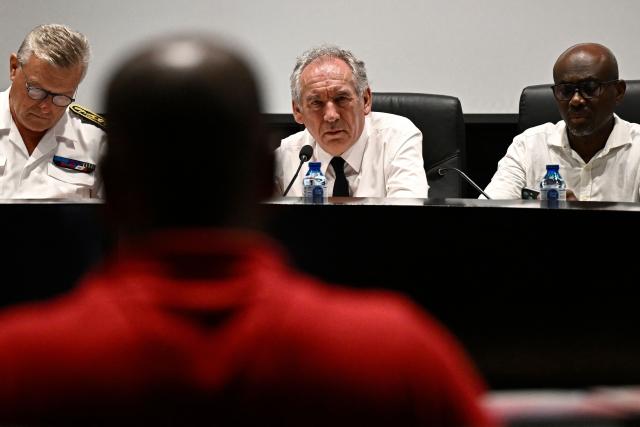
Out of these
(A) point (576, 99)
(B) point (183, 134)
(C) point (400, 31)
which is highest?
(C) point (400, 31)

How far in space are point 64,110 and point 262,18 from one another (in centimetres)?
143

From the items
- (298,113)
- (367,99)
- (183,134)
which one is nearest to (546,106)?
(367,99)

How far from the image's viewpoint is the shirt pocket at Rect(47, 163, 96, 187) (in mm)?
2658

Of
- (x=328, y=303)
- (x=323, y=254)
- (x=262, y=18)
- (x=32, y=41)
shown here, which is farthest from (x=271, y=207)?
(x=262, y=18)

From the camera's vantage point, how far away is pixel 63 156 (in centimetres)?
273

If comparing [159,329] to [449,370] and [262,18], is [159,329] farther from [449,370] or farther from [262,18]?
[262,18]

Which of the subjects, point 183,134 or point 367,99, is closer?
point 183,134

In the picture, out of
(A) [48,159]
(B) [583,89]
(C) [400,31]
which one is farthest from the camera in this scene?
(C) [400,31]

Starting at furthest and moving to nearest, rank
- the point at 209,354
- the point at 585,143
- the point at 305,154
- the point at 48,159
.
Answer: the point at 585,143 → the point at 48,159 → the point at 305,154 → the point at 209,354

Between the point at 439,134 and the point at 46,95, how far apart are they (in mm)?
1337

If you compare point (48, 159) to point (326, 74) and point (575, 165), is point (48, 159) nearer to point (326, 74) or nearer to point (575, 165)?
point (326, 74)

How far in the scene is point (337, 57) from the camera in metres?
2.96

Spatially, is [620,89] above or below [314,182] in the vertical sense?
above

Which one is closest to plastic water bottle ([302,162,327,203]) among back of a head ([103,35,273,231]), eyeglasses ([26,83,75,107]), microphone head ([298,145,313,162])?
microphone head ([298,145,313,162])
